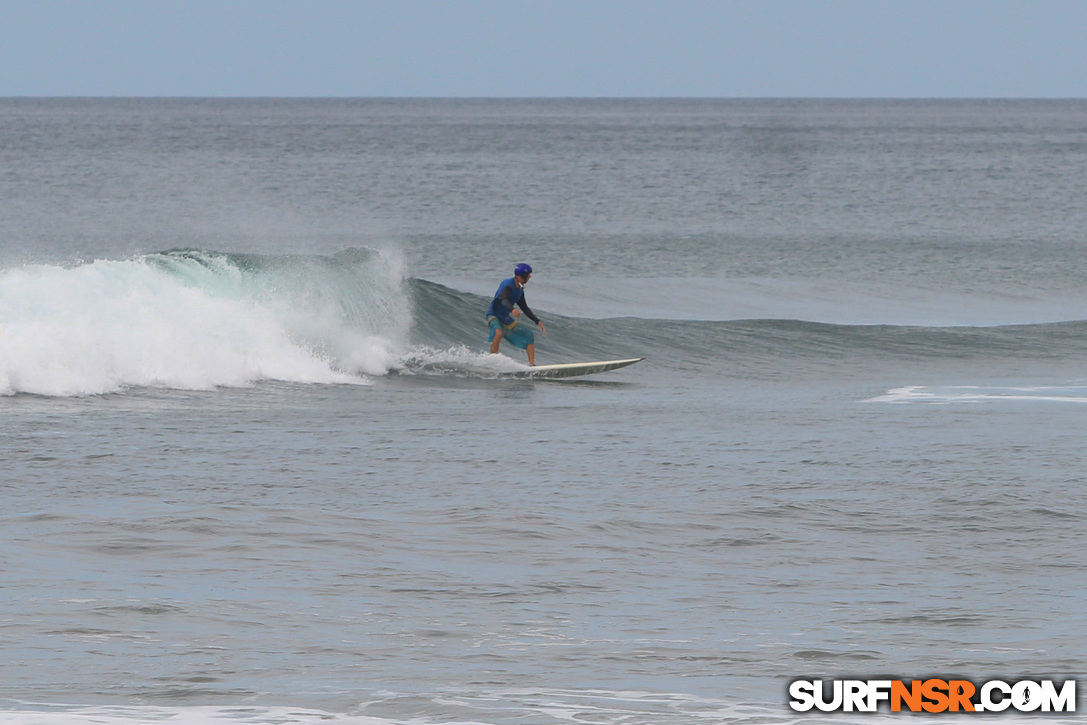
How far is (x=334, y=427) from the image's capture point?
14.7 m

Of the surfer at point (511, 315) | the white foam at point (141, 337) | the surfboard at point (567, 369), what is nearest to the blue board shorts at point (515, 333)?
the surfer at point (511, 315)

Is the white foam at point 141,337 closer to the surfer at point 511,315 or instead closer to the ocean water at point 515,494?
the ocean water at point 515,494

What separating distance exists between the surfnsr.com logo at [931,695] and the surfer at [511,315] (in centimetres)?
1230

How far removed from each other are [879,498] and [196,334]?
10.3m

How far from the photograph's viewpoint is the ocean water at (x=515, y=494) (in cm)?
701

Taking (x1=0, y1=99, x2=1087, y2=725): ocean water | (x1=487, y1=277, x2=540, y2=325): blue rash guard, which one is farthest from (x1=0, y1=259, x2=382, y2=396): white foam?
(x1=487, y1=277, x2=540, y2=325): blue rash guard

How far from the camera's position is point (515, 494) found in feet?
37.4

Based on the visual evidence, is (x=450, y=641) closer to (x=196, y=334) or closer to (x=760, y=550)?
(x=760, y=550)

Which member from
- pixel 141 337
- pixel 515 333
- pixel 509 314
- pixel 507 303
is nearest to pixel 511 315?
pixel 509 314

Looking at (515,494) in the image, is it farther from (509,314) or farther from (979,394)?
(979,394)

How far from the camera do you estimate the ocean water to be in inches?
276

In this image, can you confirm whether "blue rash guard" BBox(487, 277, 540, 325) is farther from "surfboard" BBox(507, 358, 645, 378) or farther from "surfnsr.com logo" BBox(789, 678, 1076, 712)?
"surfnsr.com logo" BBox(789, 678, 1076, 712)

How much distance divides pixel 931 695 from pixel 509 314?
12.9 meters

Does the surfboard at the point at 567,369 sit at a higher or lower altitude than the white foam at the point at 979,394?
higher
